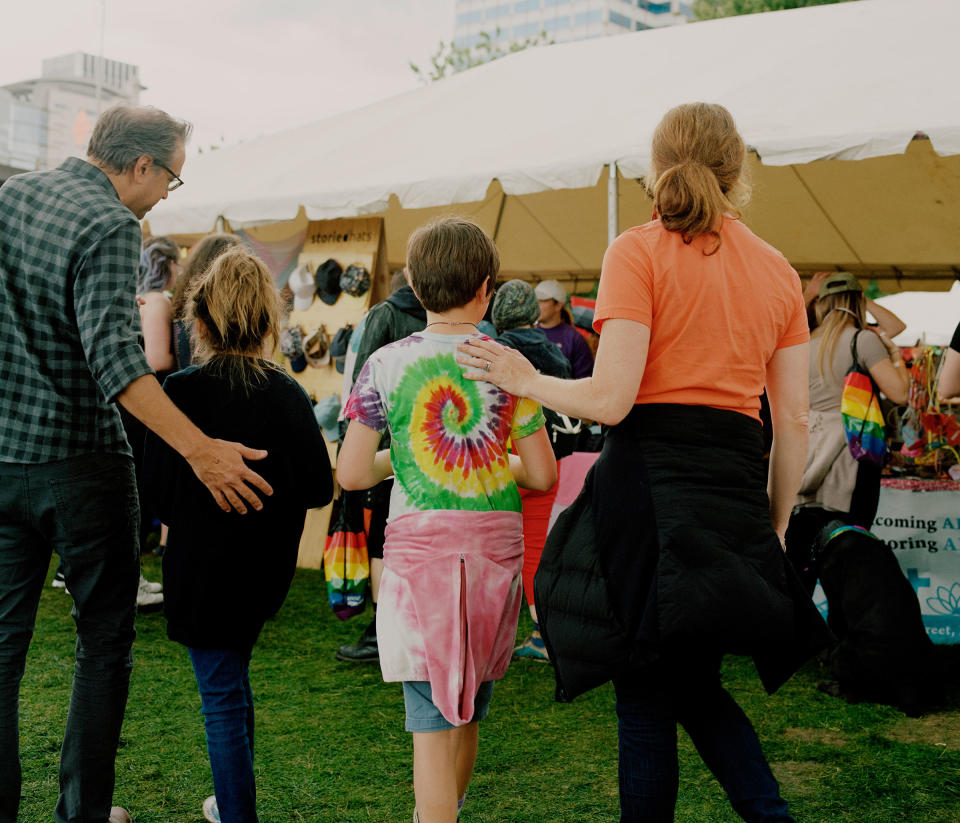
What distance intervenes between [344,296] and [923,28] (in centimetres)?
376

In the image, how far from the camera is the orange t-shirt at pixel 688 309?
6.01ft

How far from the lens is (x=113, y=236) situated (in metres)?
2.13

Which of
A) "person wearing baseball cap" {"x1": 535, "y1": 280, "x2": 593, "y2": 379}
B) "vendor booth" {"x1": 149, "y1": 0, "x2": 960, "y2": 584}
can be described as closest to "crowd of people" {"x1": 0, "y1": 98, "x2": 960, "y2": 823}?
"vendor booth" {"x1": 149, "y1": 0, "x2": 960, "y2": 584}

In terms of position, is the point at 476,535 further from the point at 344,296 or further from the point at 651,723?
the point at 344,296

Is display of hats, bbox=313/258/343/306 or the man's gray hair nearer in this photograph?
the man's gray hair

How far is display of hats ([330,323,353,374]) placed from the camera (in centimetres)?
601

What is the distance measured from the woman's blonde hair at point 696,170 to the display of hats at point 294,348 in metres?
4.67

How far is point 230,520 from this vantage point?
2.26 m

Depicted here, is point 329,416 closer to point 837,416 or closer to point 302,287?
point 302,287

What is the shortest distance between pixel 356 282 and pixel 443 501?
4.30 m

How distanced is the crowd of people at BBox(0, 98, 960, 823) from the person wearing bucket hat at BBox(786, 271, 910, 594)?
95.0 inches

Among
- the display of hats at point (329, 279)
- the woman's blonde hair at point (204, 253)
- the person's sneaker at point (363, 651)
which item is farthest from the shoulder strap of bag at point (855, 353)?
the display of hats at point (329, 279)

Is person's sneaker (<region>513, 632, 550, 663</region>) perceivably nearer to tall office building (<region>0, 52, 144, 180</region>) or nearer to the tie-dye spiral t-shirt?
the tie-dye spiral t-shirt

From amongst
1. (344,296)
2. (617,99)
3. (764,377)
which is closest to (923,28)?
(617,99)
